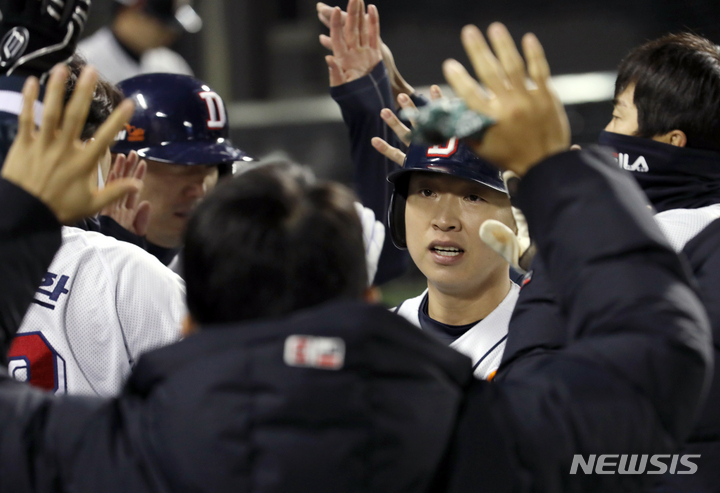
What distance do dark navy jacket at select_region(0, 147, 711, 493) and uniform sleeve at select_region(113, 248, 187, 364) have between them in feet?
2.29

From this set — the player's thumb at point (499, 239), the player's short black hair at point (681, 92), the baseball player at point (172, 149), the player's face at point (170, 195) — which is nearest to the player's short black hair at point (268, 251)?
Answer: the player's thumb at point (499, 239)

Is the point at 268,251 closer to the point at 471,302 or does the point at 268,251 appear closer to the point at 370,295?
the point at 370,295

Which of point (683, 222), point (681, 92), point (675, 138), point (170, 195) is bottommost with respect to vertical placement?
point (170, 195)

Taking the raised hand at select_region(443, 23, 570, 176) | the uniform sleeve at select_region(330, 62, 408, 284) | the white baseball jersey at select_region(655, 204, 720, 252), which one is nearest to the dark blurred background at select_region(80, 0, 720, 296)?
the uniform sleeve at select_region(330, 62, 408, 284)

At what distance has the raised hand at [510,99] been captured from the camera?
3.43 feet

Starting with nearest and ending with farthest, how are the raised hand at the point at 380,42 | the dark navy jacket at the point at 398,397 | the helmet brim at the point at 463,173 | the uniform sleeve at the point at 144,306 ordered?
the dark navy jacket at the point at 398,397, the uniform sleeve at the point at 144,306, the helmet brim at the point at 463,173, the raised hand at the point at 380,42

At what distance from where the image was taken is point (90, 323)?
1757 mm

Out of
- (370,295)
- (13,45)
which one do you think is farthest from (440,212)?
(370,295)

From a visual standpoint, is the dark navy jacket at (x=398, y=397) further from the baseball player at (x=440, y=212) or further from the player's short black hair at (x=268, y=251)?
the baseball player at (x=440, y=212)

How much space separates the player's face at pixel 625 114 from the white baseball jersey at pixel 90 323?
1273 millimetres

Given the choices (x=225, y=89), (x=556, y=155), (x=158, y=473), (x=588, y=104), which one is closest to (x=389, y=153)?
(x=556, y=155)

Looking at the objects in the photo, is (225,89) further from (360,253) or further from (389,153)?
(360,253)

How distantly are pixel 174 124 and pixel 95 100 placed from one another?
3.24 feet

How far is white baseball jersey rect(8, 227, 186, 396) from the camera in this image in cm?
175
